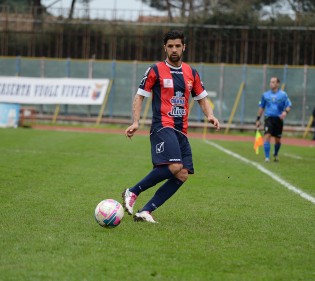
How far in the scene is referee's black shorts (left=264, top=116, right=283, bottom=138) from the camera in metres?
18.8

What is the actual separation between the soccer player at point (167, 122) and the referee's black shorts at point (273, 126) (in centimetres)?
1039

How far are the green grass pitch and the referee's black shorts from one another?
3.77m

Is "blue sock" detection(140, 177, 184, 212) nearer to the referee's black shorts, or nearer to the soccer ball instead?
the soccer ball

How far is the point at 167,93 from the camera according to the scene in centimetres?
843

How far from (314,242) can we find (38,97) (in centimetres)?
3095

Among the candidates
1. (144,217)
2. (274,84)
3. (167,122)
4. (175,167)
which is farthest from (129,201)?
(274,84)

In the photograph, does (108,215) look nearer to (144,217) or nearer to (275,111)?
(144,217)

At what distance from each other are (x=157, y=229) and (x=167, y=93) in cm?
146

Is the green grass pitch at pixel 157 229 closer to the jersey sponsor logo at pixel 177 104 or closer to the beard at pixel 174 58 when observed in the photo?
the jersey sponsor logo at pixel 177 104

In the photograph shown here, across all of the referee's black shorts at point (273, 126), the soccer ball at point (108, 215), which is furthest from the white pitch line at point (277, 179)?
the soccer ball at point (108, 215)

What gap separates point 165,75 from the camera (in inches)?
332

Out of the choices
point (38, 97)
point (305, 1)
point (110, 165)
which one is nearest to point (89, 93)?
point (38, 97)

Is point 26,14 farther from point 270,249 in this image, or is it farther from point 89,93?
point 270,249

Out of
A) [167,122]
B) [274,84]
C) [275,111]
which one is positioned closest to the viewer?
[167,122]
